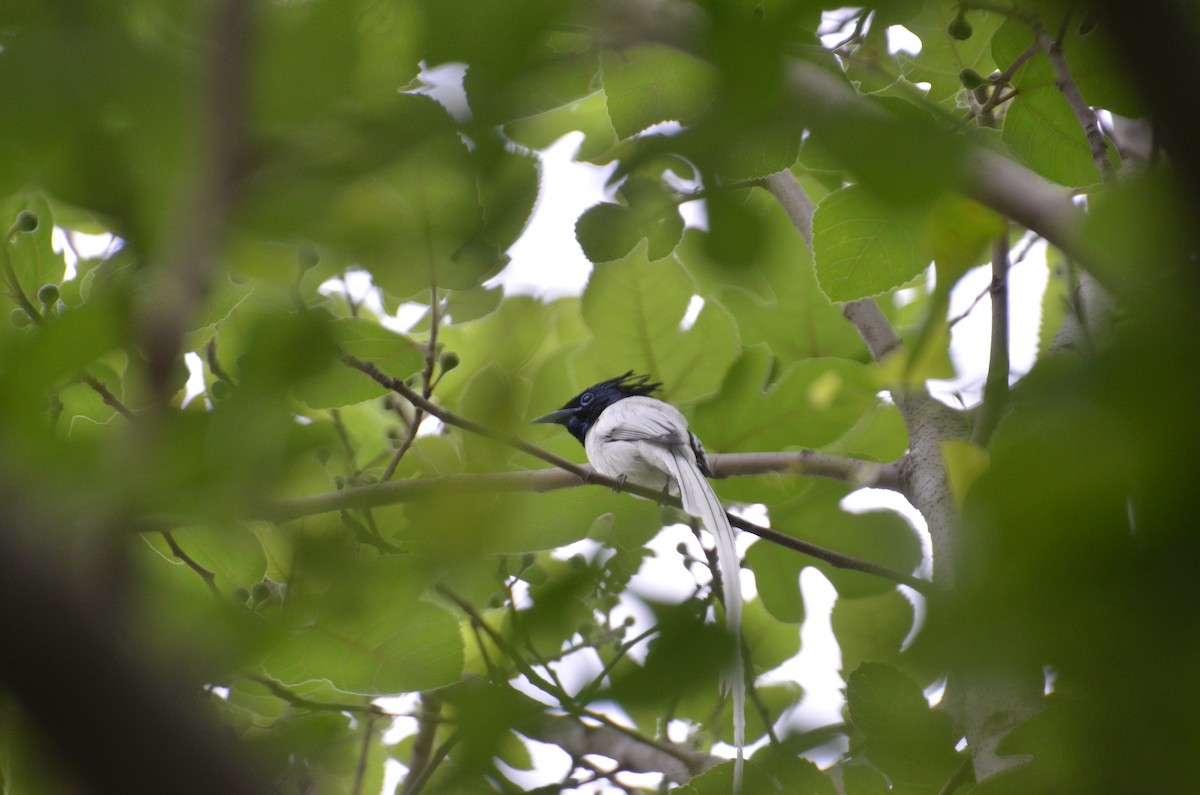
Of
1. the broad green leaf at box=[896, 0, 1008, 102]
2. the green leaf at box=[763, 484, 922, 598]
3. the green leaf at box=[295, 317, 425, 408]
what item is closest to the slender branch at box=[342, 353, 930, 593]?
the green leaf at box=[295, 317, 425, 408]

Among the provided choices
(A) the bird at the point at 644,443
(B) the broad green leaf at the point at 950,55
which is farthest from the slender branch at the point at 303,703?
(B) the broad green leaf at the point at 950,55

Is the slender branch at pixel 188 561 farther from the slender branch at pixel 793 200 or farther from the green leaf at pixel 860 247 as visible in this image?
the slender branch at pixel 793 200

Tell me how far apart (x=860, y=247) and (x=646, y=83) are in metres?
0.62

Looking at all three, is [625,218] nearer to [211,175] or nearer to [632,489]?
[211,175]

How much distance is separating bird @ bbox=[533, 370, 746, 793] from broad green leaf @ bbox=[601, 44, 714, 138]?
152 centimetres

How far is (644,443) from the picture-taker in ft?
15.6

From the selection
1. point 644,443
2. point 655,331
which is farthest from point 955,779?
point 644,443

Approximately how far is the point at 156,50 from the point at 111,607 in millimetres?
504

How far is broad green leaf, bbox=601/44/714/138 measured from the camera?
1.62 metres

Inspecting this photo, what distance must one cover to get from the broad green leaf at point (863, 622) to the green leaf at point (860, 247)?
1.22 metres

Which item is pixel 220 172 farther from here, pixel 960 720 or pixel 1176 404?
pixel 960 720

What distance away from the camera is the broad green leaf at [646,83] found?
1619 mm

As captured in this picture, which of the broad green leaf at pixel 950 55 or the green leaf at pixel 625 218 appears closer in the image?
the green leaf at pixel 625 218

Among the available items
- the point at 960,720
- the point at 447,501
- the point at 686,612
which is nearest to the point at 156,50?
the point at 447,501
